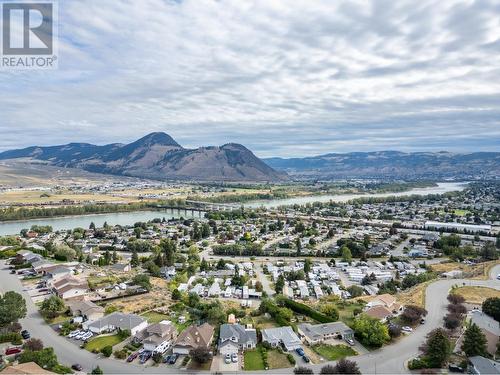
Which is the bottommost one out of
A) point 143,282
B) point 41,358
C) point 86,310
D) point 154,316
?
point 154,316

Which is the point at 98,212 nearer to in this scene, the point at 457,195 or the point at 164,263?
the point at 164,263

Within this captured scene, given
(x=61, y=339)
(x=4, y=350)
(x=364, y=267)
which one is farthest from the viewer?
(x=364, y=267)

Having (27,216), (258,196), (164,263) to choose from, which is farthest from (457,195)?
(27,216)

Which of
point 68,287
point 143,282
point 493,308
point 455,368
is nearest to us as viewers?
point 455,368

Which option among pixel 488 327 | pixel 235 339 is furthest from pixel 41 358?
pixel 488 327

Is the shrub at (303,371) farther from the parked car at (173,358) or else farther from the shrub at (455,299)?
the shrub at (455,299)

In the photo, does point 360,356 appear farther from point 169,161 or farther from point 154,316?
point 169,161

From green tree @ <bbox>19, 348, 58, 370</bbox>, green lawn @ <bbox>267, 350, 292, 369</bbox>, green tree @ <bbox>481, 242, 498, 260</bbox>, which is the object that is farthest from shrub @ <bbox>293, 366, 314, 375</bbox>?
green tree @ <bbox>481, 242, 498, 260</bbox>
